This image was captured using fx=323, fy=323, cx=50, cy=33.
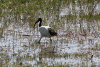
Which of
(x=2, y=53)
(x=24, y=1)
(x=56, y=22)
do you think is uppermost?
(x=24, y=1)

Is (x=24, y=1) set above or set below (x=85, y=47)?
above

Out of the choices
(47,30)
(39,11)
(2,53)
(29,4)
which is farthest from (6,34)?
(29,4)

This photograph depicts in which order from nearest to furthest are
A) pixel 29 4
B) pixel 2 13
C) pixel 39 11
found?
pixel 2 13
pixel 39 11
pixel 29 4

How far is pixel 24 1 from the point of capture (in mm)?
18984

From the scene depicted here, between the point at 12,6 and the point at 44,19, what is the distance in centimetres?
323

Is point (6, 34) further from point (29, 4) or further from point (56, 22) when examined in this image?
point (29, 4)

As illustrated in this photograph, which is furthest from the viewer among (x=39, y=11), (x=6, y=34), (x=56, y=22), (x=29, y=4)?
(x=29, y=4)

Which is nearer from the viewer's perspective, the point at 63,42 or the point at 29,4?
the point at 63,42

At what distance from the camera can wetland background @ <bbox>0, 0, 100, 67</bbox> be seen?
893 cm

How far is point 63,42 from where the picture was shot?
11.4m

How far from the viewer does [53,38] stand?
1219 cm

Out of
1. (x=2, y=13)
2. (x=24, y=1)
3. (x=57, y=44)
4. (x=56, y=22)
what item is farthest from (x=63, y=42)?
(x=24, y=1)

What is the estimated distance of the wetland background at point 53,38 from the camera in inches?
352

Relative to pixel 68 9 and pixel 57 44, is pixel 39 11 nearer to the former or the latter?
pixel 68 9
